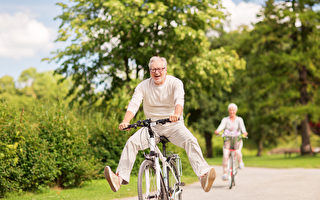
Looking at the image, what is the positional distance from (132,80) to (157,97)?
12.3 meters

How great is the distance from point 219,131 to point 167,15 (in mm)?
9346

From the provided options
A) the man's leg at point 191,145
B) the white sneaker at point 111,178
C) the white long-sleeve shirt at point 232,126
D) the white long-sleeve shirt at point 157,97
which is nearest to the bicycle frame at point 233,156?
the white long-sleeve shirt at point 232,126

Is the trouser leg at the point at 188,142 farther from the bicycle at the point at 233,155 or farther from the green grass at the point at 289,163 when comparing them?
the green grass at the point at 289,163

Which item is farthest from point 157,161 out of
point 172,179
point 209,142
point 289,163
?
point 209,142

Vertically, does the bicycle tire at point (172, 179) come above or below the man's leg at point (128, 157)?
below

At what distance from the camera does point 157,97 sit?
5.73 meters

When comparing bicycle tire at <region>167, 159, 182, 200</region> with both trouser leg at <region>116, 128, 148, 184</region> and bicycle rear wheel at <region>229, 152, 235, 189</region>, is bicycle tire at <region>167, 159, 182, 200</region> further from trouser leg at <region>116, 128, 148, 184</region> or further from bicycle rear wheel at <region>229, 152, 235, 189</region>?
bicycle rear wheel at <region>229, 152, 235, 189</region>

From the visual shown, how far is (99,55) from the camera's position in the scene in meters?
21.0

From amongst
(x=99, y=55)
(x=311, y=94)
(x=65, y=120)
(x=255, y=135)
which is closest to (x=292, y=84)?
(x=311, y=94)

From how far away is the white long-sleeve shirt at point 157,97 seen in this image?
5.72 meters

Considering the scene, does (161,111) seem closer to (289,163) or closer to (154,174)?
(154,174)

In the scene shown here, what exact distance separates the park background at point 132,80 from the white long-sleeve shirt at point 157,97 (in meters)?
4.04

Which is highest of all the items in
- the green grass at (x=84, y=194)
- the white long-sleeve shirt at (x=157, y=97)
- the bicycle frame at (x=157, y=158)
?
the white long-sleeve shirt at (x=157, y=97)

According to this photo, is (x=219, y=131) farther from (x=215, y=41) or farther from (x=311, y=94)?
(x=215, y=41)
